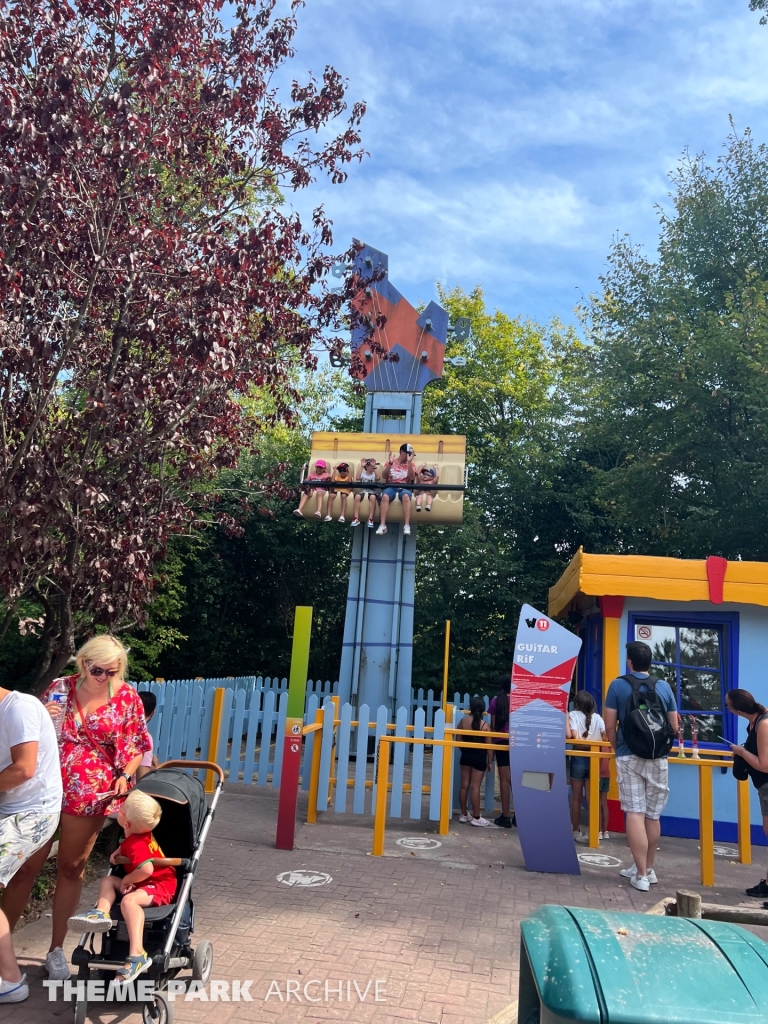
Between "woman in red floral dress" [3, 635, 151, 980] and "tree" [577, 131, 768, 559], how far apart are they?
1237 centimetres

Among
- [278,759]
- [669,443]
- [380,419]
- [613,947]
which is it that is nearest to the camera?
[613,947]

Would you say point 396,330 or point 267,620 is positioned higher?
point 396,330

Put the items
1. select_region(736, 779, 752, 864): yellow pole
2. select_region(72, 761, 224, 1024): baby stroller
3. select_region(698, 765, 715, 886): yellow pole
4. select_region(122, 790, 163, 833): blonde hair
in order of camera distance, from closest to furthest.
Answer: select_region(72, 761, 224, 1024): baby stroller, select_region(122, 790, 163, 833): blonde hair, select_region(698, 765, 715, 886): yellow pole, select_region(736, 779, 752, 864): yellow pole

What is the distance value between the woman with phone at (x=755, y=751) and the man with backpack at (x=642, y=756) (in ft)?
1.71

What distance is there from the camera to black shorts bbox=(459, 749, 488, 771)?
8.67 meters

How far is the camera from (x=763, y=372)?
1334 cm

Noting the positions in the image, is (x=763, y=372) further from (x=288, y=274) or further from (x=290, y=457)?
(x=290, y=457)

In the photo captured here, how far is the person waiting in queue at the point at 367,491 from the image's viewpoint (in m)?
13.0

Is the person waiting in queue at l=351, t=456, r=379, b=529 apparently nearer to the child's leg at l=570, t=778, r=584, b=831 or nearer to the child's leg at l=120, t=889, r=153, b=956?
the child's leg at l=570, t=778, r=584, b=831

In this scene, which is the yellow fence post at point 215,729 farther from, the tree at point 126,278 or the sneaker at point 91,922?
the sneaker at point 91,922

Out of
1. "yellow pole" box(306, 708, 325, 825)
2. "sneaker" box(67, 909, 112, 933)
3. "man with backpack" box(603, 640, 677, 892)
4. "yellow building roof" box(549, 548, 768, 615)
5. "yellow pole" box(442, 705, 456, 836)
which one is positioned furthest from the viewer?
"yellow building roof" box(549, 548, 768, 615)

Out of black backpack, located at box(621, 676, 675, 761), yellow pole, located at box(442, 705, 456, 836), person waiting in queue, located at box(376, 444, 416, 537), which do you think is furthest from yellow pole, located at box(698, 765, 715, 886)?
person waiting in queue, located at box(376, 444, 416, 537)

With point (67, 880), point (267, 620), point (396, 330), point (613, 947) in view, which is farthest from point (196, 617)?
point (613, 947)

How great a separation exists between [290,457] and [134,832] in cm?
1899
